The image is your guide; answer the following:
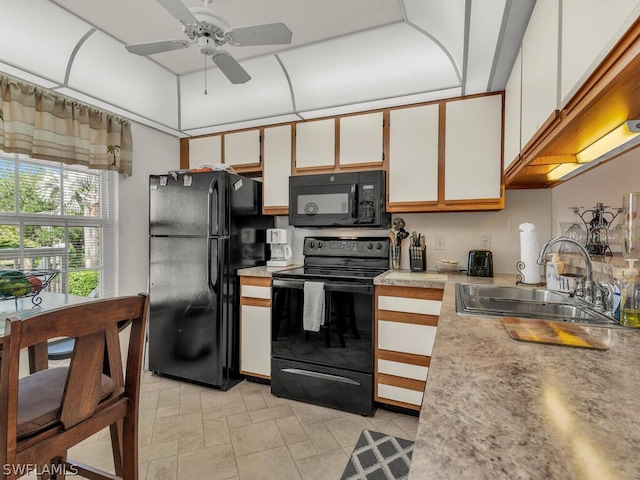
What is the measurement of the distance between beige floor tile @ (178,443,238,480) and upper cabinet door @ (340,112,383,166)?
216cm

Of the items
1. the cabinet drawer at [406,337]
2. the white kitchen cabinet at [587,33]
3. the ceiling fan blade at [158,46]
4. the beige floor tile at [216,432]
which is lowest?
the beige floor tile at [216,432]

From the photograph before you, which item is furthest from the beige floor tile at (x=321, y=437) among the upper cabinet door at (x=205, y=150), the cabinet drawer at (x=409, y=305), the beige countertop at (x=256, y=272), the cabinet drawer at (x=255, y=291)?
the upper cabinet door at (x=205, y=150)

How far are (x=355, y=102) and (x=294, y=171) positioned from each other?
0.77 m

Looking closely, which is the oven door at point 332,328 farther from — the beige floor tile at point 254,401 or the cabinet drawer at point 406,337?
the beige floor tile at point 254,401

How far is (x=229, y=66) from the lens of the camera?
6.29 ft

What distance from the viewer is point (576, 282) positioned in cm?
161

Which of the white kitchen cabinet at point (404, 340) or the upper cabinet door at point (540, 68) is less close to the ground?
the upper cabinet door at point (540, 68)

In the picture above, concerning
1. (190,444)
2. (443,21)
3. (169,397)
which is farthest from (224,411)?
(443,21)

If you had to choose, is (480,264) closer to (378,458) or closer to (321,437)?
(378,458)

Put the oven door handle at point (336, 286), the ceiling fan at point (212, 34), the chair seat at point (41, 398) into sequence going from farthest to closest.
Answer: the oven door handle at point (336, 286)
the ceiling fan at point (212, 34)
the chair seat at point (41, 398)

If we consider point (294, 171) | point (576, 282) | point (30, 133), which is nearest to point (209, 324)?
point (294, 171)

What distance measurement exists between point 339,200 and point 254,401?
1653mm

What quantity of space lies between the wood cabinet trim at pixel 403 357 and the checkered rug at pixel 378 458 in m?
0.45

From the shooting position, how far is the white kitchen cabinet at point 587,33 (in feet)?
2.35
